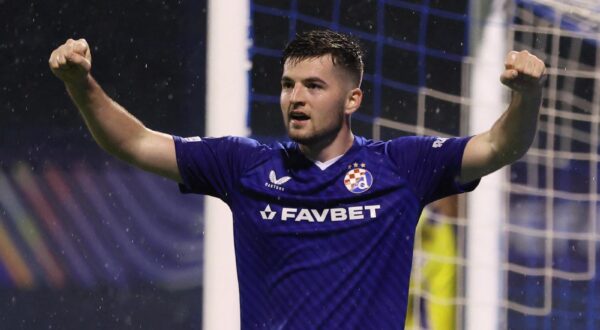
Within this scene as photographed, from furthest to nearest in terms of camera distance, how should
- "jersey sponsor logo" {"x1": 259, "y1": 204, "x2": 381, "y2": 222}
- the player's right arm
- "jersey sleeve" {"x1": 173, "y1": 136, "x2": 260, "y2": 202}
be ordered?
"jersey sleeve" {"x1": 173, "y1": 136, "x2": 260, "y2": 202}
"jersey sponsor logo" {"x1": 259, "y1": 204, "x2": 381, "y2": 222}
the player's right arm

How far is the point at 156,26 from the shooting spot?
29.7 ft

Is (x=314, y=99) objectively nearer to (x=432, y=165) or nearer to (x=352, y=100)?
(x=352, y=100)

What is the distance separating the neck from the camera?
3258mm

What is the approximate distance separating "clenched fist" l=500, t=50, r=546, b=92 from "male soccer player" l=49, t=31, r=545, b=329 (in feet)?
0.49

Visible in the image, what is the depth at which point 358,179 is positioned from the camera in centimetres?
322

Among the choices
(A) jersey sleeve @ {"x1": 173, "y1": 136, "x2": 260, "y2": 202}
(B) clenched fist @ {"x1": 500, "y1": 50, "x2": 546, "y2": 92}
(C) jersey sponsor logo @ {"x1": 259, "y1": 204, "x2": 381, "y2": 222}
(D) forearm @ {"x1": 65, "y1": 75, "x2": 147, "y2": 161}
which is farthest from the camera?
(A) jersey sleeve @ {"x1": 173, "y1": 136, "x2": 260, "y2": 202}

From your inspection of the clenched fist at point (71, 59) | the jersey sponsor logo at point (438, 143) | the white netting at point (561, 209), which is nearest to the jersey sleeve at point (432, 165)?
the jersey sponsor logo at point (438, 143)

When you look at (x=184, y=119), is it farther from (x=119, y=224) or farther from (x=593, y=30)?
(x=593, y=30)

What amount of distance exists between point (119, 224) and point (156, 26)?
1.59 m

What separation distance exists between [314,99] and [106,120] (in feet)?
1.83

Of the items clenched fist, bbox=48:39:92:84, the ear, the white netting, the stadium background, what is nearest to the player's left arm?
the ear

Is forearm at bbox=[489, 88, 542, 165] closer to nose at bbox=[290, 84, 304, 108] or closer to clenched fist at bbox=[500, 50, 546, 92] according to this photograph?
clenched fist at bbox=[500, 50, 546, 92]

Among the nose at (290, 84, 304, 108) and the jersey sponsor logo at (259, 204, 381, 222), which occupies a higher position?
the nose at (290, 84, 304, 108)

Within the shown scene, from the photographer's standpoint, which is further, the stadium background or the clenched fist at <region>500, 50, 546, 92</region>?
the stadium background
